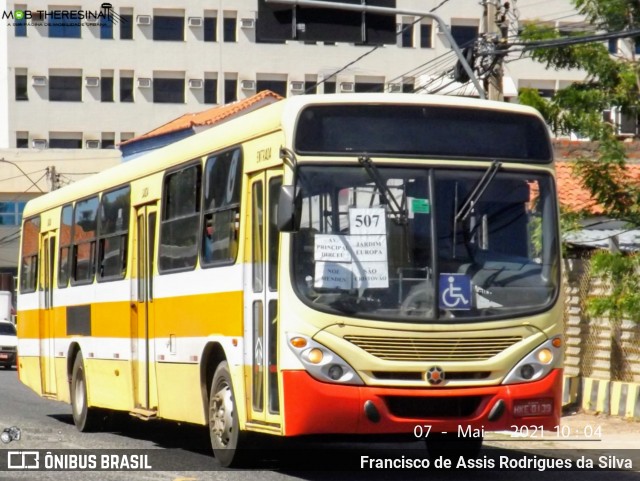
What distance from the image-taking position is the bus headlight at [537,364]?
1157cm

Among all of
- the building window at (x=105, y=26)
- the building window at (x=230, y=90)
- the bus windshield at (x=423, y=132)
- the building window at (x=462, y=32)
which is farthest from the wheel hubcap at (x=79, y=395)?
the building window at (x=462, y=32)

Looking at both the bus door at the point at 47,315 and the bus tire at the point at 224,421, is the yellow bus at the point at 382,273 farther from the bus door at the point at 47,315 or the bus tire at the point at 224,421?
the bus door at the point at 47,315

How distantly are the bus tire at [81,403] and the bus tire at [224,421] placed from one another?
16.6ft

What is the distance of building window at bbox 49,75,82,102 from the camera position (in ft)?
219

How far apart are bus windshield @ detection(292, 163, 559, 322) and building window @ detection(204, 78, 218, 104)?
185ft

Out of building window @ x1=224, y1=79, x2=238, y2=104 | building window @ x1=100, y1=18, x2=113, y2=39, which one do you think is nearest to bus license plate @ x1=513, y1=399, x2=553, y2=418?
building window @ x1=224, y1=79, x2=238, y2=104

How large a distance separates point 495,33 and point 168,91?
47.6 metres

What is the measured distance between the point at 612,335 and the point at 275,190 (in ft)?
29.2

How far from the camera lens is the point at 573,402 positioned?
782 inches

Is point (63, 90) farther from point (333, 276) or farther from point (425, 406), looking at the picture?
point (425, 406)

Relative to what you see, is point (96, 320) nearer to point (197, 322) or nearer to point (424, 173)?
point (197, 322)

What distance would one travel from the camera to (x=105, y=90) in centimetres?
6719

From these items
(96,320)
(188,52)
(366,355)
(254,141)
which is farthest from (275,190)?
(188,52)

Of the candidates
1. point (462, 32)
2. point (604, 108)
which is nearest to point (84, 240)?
point (604, 108)
